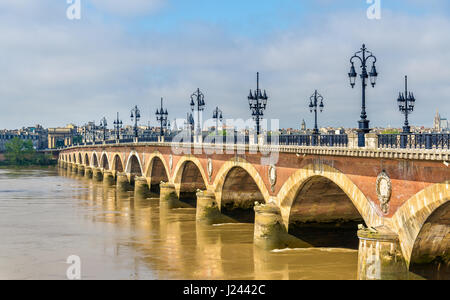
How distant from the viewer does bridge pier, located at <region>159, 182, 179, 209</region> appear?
4803cm

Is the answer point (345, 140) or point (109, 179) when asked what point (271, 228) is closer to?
point (345, 140)

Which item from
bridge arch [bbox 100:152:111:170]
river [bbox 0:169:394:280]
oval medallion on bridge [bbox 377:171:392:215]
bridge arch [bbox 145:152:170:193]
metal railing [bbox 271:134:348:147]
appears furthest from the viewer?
bridge arch [bbox 100:152:111:170]

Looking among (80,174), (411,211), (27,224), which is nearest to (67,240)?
(27,224)

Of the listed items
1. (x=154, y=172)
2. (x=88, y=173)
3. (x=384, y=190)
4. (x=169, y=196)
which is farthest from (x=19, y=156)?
(x=384, y=190)

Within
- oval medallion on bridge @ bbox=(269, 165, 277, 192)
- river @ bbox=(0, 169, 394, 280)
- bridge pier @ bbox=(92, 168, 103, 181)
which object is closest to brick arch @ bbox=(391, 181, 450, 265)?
river @ bbox=(0, 169, 394, 280)

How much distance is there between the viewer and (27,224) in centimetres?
3897

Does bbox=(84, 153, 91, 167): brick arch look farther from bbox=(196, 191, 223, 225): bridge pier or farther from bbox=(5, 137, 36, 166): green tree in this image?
bbox=(196, 191, 223, 225): bridge pier

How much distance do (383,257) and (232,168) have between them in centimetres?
1830

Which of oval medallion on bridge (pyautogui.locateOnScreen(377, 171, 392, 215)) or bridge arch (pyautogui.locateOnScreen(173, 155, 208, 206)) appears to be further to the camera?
bridge arch (pyautogui.locateOnScreen(173, 155, 208, 206))

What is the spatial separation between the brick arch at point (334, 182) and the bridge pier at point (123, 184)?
3943 centimetres

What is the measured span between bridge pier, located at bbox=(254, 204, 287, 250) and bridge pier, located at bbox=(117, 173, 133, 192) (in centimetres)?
3879

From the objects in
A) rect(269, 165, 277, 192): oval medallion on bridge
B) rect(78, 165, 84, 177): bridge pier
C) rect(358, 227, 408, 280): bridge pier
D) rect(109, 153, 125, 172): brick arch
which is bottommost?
rect(78, 165, 84, 177): bridge pier

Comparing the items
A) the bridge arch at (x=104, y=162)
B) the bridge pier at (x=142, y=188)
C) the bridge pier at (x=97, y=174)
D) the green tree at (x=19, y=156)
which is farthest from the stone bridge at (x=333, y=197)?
the green tree at (x=19, y=156)
